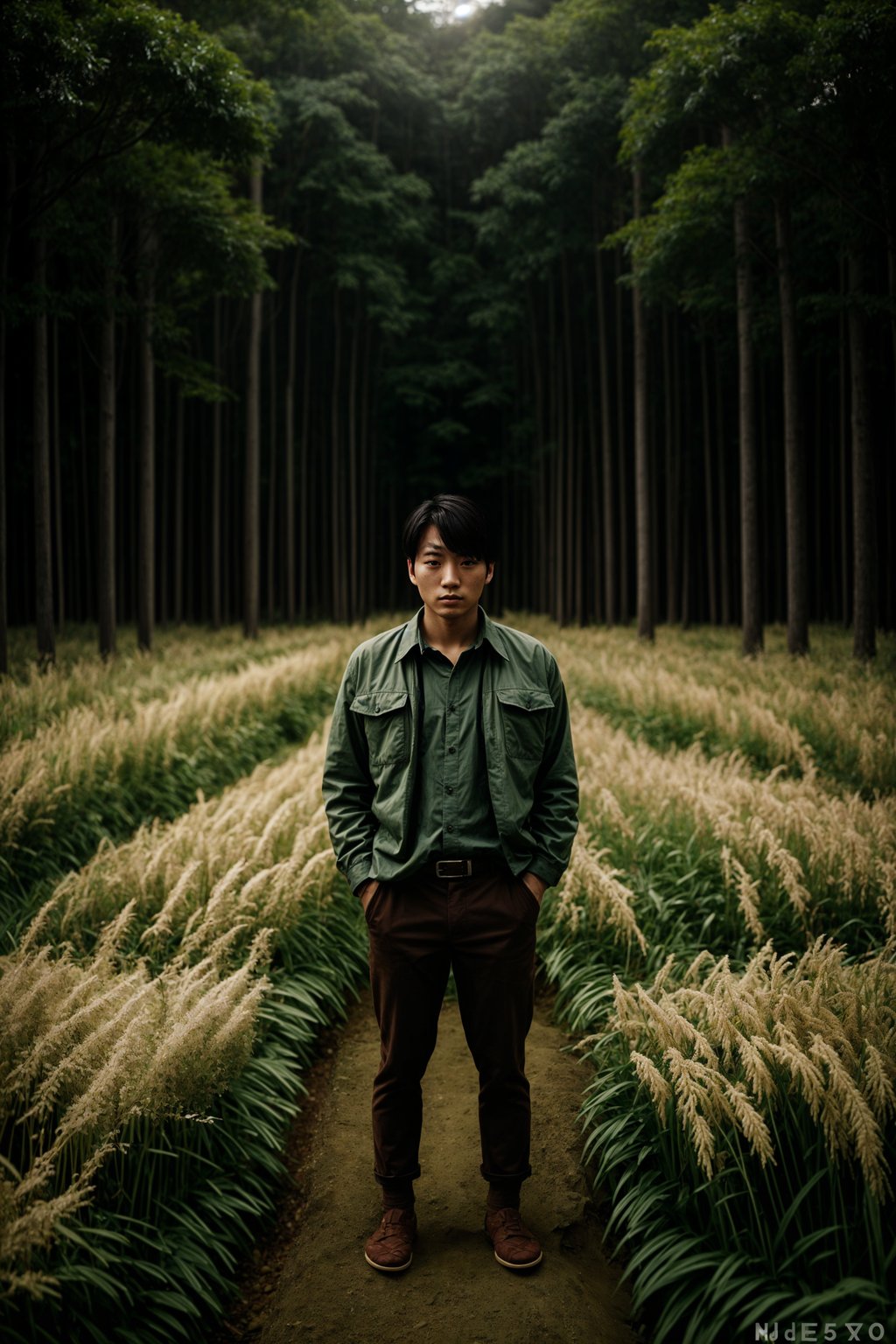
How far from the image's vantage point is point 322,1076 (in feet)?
12.6

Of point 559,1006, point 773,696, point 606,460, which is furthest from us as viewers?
point 606,460

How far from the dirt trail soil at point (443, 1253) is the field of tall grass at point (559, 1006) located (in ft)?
0.48

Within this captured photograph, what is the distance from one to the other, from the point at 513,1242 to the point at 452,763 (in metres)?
1.65

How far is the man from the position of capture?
8.27 feet

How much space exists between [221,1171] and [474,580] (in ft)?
8.11

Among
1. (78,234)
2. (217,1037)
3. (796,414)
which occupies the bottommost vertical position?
(217,1037)

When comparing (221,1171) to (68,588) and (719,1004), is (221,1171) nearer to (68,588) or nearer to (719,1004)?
(719,1004)

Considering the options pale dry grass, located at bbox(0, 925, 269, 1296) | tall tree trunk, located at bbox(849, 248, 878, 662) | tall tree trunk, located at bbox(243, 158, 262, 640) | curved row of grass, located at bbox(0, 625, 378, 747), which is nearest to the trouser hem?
pale dry grass, located at bbox(0, 925, 269, 1296)

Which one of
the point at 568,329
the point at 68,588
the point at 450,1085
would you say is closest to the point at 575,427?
the point at 568,329

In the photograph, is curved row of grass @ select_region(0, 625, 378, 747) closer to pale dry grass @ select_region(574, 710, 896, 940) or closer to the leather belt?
pale dry grass @ select_region(574, 710, 896, 940)

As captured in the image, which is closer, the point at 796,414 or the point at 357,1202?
the point at 357,1202

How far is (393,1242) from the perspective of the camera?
2.63 meters

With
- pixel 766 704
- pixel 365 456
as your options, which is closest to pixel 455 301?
pixel 365 456

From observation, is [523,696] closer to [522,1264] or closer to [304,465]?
[522,1264]
